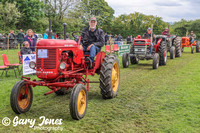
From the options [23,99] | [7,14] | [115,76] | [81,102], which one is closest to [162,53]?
[115,76]

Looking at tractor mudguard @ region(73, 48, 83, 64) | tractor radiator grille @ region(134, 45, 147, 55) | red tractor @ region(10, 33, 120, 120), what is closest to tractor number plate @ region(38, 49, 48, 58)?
red tractor @ region(10, 33, 120, 120)

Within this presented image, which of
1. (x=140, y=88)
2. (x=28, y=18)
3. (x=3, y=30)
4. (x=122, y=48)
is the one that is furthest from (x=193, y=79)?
(x=28, y=18)

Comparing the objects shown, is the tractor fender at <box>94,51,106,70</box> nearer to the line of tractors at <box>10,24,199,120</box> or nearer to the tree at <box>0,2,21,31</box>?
the line of tractors at <box>10,24,199,120</box>

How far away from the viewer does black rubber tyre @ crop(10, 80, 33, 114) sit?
4156 millimetres

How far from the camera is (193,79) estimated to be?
7.89 meters

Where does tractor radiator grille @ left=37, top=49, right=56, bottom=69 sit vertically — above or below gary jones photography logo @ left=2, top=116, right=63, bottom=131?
above

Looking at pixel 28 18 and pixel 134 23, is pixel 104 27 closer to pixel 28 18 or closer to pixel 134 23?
pixel 134 23

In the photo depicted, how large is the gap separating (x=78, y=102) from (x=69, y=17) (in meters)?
36.2

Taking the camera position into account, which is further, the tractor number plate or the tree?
the tree

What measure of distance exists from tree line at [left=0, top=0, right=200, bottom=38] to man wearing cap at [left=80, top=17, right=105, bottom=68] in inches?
978

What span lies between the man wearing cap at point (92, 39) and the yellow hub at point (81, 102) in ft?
4.13

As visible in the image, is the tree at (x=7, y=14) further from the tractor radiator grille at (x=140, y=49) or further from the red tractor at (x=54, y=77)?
the red tractor at (x=54, y=77)

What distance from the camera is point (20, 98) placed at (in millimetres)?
4422

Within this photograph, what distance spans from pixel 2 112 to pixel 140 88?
393 centimetres
